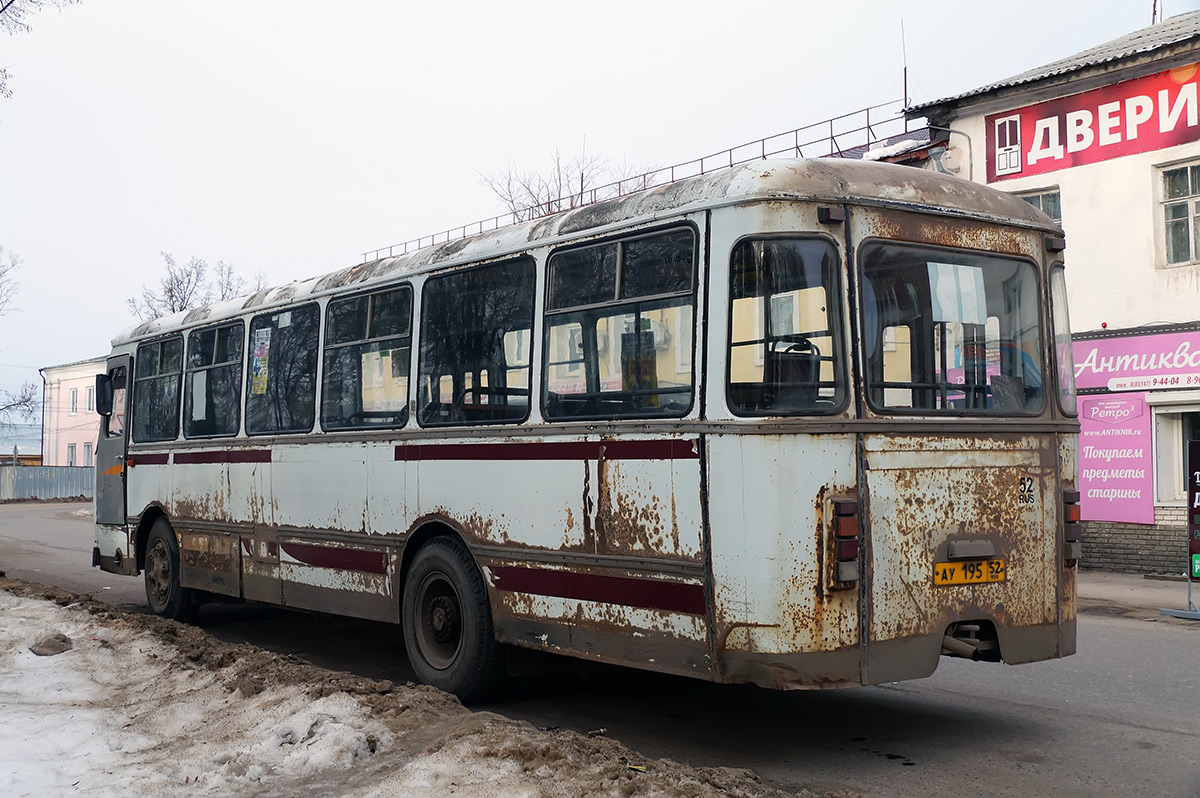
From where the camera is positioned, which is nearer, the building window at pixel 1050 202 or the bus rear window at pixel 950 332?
the bus rear window at pixel 950 332

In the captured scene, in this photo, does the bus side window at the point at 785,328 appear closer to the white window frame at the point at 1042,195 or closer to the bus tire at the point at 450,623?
the bus tire at the point at 450,623

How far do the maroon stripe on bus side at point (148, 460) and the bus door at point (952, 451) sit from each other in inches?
331

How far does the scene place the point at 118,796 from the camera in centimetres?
559

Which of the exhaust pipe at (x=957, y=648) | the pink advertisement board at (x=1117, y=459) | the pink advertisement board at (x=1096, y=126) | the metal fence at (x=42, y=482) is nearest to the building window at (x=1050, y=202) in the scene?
the pink advertisement board at (x=1096, y=126)

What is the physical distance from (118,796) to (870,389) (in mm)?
4155

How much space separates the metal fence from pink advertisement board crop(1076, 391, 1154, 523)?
169ft

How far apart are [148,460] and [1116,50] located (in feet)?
49.4

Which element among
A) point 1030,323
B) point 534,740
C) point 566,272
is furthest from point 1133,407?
point 534,740

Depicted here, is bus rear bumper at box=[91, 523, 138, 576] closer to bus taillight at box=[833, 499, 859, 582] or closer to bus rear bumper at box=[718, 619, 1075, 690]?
bus rear bumper at box=[718, 619, 1075, 690]

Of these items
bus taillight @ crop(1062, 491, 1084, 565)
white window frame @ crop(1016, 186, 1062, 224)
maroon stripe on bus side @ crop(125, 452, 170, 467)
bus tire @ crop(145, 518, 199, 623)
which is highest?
white window frame @ crop(1016, 186, 1062, 224)

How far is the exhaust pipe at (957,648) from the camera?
6336 mm

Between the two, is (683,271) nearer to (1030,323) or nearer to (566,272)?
(566,272)

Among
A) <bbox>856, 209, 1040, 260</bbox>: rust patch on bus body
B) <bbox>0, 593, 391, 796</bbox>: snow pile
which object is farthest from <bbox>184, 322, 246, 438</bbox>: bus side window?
<bbox>856, 209, 1040, 260</bbox>: rust patch on bus body

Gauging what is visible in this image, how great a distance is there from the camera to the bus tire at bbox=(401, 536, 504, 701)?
7.79m
